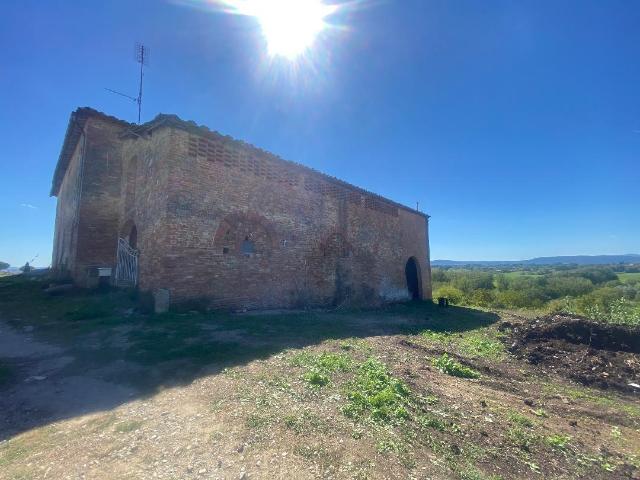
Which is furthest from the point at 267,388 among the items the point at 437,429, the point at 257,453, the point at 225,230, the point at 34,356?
the point at 225,230

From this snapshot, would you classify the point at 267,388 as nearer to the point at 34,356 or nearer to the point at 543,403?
the point at 543,403

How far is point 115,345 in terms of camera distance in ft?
19.9

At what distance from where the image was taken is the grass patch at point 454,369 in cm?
568

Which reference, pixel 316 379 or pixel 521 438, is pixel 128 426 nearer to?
pixel 316 379

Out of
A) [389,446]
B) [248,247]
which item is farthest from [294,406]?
[248,247]

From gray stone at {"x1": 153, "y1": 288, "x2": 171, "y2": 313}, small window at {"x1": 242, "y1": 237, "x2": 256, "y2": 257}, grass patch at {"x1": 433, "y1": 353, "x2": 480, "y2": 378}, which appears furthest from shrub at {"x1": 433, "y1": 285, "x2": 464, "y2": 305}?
gray stone at {"x1": 153, "y1": 288, "x2": 171, "y2": 313}

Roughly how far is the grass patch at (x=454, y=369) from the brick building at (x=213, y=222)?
629 cm

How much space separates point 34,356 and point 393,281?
47.9 ft

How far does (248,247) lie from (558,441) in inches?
352

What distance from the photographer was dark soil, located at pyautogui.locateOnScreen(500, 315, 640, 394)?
20.0 ft

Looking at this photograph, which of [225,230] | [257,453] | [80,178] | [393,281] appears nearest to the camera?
[257,453]

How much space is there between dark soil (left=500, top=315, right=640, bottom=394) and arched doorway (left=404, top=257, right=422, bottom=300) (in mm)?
9522

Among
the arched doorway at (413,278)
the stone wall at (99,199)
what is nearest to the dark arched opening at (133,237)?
the stone wall at (99,199)

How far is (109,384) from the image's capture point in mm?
4516
